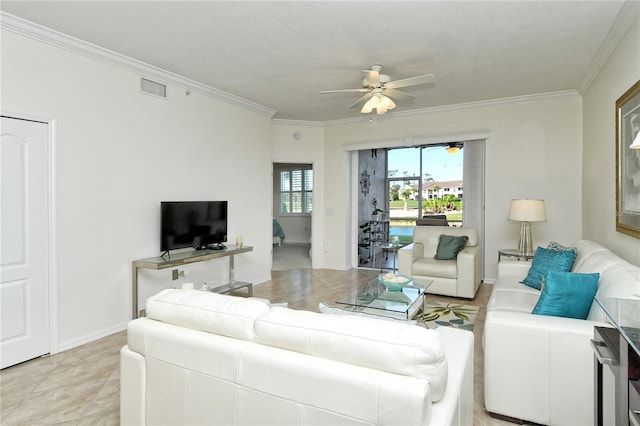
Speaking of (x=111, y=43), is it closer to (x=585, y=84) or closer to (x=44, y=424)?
(x=44, y=424)

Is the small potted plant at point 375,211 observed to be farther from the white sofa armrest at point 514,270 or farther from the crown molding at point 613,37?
the crown molding at point 613,37

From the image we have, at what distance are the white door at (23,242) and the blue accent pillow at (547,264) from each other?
4.49m

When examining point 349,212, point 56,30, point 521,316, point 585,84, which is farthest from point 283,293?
point 585,84

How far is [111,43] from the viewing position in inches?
133

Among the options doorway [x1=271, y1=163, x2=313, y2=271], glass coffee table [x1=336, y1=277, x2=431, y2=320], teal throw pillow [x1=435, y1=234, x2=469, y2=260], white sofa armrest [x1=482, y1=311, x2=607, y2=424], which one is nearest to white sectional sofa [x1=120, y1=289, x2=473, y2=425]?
white sofa armrest [x1=482, y1=311, x2=607, y2=424]

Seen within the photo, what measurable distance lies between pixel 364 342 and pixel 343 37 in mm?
2915

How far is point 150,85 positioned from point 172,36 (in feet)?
3.27

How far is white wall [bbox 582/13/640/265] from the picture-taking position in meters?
2.92

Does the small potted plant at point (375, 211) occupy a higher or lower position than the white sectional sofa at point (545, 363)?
higher

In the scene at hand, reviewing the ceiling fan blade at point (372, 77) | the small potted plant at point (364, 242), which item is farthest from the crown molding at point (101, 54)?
the small potted plant at point (364, 242)

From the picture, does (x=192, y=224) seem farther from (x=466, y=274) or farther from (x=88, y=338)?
(x=466, y=274)

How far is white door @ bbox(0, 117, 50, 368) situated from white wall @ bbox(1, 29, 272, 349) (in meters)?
0.12

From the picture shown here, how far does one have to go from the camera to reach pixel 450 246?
510 cm

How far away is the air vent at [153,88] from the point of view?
Result: 3.98m
